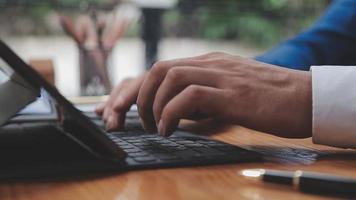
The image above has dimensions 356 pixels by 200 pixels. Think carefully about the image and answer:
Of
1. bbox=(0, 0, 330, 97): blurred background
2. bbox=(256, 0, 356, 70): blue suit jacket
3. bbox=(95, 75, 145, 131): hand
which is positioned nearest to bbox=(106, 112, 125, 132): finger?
bbox=(95, 75, 145, 131): hand

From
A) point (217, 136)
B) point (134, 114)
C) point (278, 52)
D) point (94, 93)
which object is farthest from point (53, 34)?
point (217, 136)

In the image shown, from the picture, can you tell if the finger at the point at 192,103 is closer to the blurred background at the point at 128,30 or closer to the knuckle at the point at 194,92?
the knuckle at the point at 194,92

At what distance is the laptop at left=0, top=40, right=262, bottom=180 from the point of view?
0.43 meters

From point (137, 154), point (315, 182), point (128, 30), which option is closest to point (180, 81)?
point (137, 154)

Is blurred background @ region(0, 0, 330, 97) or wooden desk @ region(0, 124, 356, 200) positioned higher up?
blurred background @ region(0, 0, 330, 97)

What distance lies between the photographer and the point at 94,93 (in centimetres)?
148

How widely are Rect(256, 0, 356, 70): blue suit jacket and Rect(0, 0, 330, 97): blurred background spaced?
1.90 ft

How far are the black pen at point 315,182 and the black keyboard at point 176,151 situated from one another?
0.08m

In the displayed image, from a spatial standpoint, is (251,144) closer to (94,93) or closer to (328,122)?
(328,122)

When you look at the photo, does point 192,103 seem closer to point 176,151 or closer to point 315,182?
point 176,151

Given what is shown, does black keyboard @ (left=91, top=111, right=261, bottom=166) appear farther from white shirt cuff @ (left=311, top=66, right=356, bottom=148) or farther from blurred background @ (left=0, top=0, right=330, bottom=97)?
blurred background @ (left=0, top=0, right=330, bottom=97)

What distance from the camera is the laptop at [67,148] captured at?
0.43 meters

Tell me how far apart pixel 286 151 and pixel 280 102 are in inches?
2.0

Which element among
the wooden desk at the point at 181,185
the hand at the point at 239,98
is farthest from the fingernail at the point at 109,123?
the wooden desk at the point at 181,185
